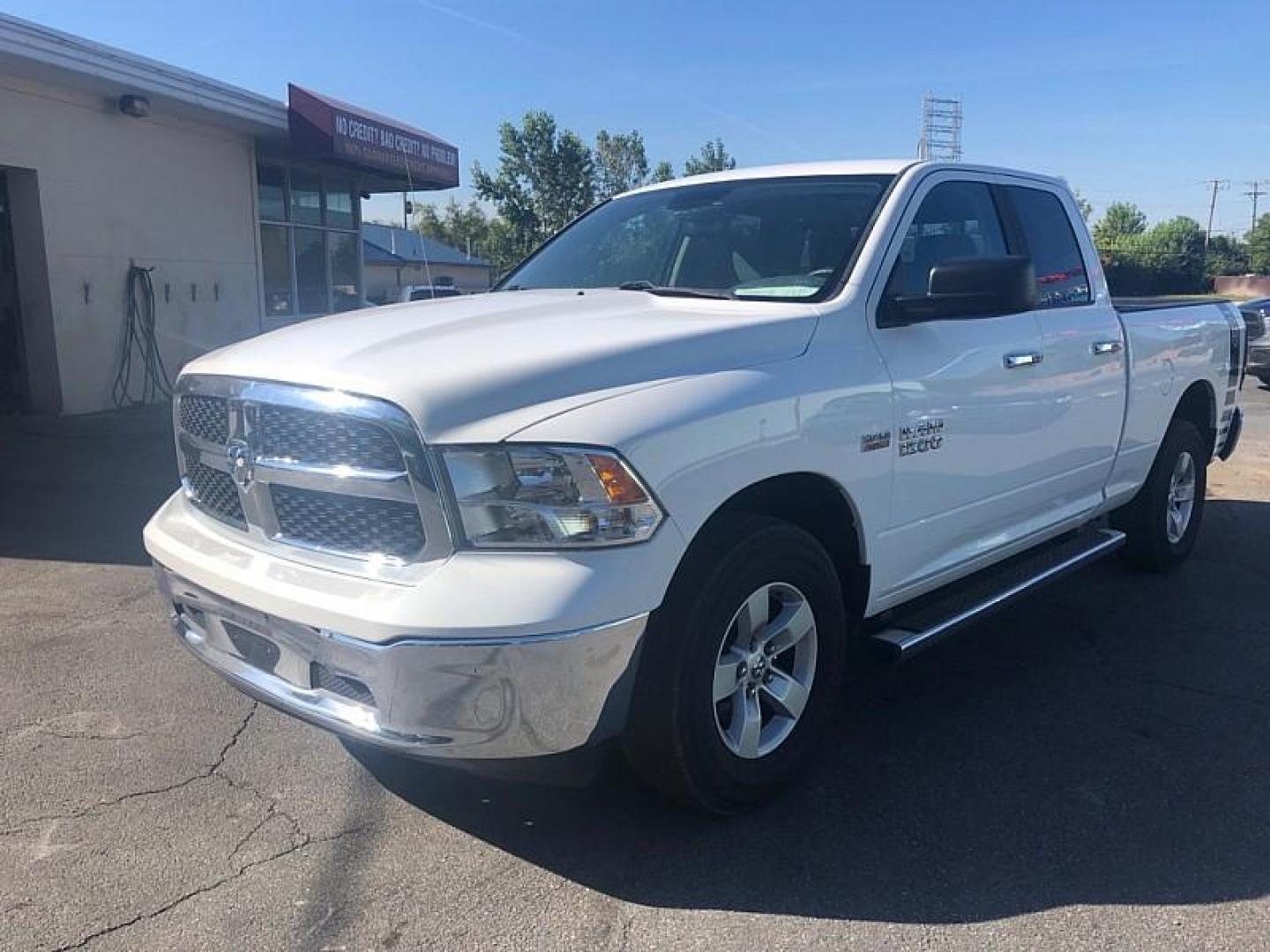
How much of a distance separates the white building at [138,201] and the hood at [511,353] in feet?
22.1

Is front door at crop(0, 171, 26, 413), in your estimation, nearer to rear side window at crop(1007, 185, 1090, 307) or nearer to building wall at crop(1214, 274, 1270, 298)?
rear side window at crop(1007, 185, 1090, 307)

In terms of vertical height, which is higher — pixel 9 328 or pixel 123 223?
pixel 123 223

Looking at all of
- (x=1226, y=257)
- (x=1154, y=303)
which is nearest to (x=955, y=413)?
(x=1154, y=303)

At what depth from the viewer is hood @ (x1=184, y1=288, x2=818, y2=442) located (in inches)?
106

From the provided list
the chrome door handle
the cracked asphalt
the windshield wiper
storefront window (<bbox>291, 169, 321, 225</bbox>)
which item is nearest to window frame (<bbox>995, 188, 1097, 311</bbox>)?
the chrome door handle

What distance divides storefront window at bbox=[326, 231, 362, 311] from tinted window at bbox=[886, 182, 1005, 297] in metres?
14.0

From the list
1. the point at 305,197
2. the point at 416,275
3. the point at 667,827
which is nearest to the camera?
the point at 667,827

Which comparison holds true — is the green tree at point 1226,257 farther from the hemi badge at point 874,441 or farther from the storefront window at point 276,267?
the hemi badge at point 874,441

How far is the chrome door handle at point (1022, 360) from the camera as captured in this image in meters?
4.09

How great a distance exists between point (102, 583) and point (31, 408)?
7.20m

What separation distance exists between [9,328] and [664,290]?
405 inches

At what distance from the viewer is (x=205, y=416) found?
10.7 feet

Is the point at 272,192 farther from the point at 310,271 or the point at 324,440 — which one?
the point at 324,440

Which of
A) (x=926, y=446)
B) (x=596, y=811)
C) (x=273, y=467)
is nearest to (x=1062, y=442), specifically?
(x=926, y=446)
